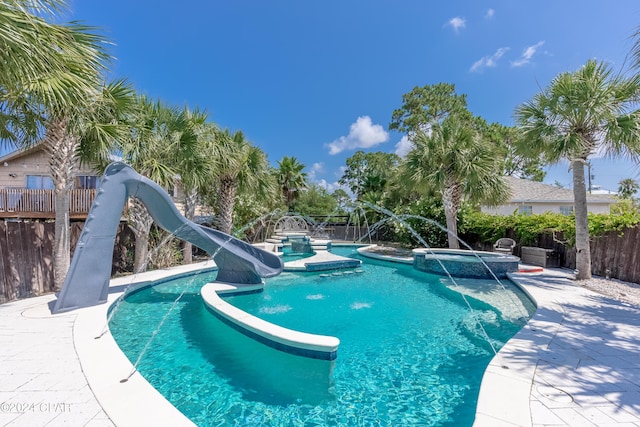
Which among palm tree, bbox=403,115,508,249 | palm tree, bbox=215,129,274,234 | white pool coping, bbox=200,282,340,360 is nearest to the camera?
white pool coping, bbox=200,282,340,360

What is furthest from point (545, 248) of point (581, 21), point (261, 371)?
point (261, 371)

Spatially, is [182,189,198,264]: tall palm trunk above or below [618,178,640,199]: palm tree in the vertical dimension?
below

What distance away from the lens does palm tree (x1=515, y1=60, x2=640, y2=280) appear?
7.77 m

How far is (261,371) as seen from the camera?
4012 mm

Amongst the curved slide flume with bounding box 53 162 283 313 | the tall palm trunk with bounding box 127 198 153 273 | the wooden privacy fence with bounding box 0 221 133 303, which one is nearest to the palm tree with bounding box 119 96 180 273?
the tall palm trunk with bounding box 127 198 153 273

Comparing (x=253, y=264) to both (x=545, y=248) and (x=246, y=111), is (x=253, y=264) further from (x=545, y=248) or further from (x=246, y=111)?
(x=246, y=111)

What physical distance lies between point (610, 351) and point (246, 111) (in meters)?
21.5

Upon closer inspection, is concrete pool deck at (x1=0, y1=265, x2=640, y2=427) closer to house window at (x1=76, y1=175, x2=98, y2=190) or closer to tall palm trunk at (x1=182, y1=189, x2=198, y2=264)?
tall palm trunk at (x1=182, y1=189, x2=198, y2=264)

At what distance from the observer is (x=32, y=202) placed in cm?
1167

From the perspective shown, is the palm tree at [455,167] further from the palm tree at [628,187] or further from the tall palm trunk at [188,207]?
the palm tree at [628,187]

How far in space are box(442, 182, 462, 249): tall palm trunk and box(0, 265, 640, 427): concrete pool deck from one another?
8.73 metres

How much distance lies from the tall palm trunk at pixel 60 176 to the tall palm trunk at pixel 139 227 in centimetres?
263

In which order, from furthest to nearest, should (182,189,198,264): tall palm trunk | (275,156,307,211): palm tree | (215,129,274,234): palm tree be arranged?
1. (275,156,307,211): palm tree
2. (215,129,274,234): palm tree
3. (182,189,198,264): tall palm trunk

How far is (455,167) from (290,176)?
15514 millimetres
